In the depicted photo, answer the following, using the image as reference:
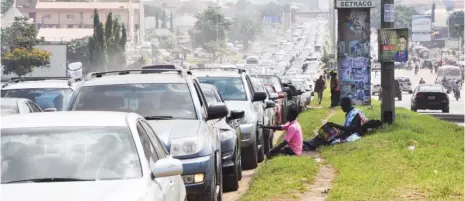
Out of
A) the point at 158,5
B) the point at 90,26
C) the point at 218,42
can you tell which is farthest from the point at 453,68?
the point at 158,5

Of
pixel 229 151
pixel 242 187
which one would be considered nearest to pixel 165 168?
pixel 229 151

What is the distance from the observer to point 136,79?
38.3 feet

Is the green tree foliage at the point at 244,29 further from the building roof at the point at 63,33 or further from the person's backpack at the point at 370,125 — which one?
the person's backpack at the point at 370,125

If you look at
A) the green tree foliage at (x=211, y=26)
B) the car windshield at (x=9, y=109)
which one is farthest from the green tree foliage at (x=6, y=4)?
the car windshield at (x=9, y=109)

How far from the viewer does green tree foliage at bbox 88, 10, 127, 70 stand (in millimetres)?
96188

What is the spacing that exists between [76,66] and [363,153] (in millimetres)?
17206

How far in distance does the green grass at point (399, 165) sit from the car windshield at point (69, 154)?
4.58 m

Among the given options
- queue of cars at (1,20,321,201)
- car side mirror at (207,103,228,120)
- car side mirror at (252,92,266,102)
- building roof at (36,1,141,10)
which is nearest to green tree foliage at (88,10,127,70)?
building roof at (36,1,141,10)

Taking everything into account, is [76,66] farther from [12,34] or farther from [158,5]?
[158,5]

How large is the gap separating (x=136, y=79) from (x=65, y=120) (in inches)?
178

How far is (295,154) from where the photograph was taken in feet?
Result: 51.4

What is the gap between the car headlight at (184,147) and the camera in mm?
9500

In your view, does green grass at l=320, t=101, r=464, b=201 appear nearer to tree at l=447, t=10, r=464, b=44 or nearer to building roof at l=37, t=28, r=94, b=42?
building roof at l=37, t=28, r=94, b=42

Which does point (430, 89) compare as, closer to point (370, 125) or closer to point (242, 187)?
point (370, 125)
